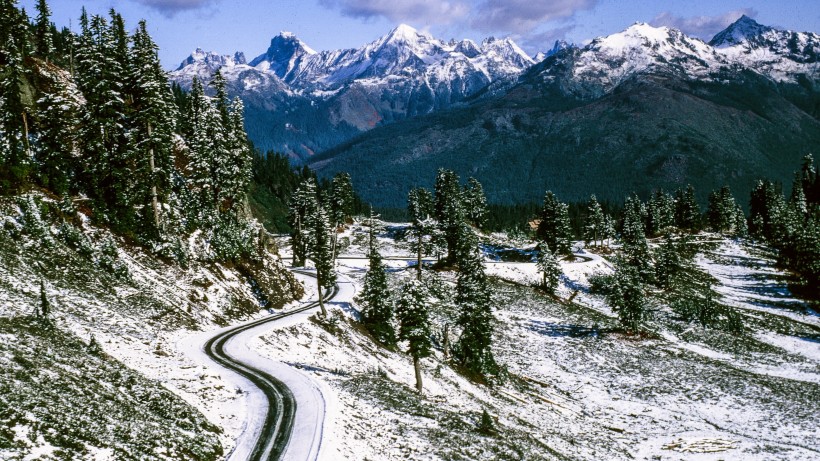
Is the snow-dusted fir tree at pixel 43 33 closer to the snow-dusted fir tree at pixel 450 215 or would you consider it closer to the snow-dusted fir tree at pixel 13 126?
the snow-dusted fir tree at pixel 13 126

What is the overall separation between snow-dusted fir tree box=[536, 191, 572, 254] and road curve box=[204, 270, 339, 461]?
7158 cm

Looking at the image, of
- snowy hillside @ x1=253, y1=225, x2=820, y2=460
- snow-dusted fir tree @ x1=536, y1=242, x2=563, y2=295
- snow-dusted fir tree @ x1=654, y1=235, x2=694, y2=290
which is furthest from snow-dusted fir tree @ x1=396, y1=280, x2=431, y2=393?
snow-dusted fir tree @ x1=654, y1=235, x2=694, y2=290

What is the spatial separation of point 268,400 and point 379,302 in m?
25.2

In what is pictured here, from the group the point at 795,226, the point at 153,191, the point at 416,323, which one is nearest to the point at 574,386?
the point at 416,323

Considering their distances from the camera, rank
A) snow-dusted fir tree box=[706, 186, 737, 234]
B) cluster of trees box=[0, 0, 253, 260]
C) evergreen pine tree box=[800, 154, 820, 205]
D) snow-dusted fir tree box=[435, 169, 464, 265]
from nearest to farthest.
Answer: cluster of trees box=[0, 0, 253, 260]
snow-dusted fir tree box=[435, 169, 464, 265]
snow-dusted fir tree box=[706, 186, 737, 234]
evergreen pine tree box=[800, 154, 820, 205]

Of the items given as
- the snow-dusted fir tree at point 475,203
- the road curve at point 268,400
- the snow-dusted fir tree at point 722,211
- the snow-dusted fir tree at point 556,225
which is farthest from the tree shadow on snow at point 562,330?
the snow-dusted fir tree at point 722,211

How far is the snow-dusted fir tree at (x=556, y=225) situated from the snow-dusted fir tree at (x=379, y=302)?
5541 centimetres

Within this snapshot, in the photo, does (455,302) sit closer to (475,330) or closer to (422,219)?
(475,330)

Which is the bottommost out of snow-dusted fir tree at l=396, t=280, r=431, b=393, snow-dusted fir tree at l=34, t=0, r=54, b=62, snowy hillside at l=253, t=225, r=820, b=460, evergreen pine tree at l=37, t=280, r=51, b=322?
snowy hillside at l=253, t=225, r=820, b=460

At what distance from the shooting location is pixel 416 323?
123ft

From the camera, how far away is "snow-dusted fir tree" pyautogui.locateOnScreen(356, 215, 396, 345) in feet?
167

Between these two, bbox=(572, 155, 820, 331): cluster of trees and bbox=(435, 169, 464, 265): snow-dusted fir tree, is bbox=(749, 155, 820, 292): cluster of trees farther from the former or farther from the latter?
bbox=(435, 169, 464, 265): snow-dusted fir tree

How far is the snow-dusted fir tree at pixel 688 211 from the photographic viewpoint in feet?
434

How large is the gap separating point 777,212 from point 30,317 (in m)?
140
